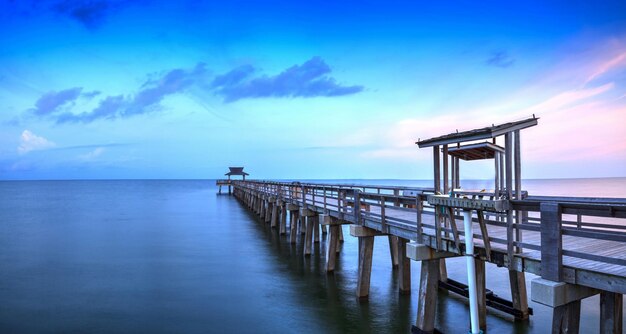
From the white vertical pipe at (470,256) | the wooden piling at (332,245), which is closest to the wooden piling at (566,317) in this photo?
the white vertical pipe at (470,256)

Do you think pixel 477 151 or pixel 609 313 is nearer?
pixel 609 313

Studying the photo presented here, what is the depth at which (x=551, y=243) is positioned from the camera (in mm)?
4906

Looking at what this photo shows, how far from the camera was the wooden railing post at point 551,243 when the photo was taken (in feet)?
15.9

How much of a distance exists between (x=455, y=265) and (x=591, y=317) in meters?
5.34

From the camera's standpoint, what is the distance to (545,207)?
4949 millimetres

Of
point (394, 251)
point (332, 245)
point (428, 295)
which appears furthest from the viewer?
point (394, 251)

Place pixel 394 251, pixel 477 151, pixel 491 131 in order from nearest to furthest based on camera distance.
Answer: pixel 491 131 → pixel 477 151 → pixel 394 251

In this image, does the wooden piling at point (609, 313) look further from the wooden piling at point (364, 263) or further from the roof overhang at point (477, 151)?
the wooden piling at point (364, 263)

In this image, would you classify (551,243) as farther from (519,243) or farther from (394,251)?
(394,251)

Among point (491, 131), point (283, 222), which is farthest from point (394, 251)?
point (283, 222)

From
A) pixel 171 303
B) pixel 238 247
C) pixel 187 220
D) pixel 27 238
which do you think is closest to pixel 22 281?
pixel 171 303

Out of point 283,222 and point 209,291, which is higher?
point 283,222

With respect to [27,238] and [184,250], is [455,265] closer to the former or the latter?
[184,250]

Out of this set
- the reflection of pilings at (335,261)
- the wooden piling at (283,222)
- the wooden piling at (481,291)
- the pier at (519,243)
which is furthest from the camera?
the wooden piling at (283,222)
